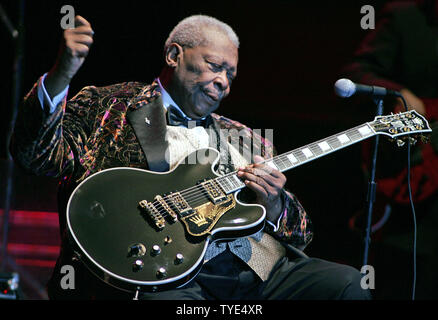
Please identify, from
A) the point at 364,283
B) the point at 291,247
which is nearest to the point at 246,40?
the point at 291,247

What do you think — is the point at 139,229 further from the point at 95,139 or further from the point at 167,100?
the point at 167,100

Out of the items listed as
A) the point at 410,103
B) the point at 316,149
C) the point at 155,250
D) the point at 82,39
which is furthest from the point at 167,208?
the point at 410,103

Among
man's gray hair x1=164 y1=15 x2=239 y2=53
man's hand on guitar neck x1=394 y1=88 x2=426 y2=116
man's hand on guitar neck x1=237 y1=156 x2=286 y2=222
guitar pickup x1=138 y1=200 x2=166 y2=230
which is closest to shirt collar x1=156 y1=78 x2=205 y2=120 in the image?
man's gray hair x1=164 y1=15 x2=239 y2=53

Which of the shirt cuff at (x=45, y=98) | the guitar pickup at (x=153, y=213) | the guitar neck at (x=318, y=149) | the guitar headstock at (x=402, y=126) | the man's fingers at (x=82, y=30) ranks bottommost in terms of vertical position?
the guitar pickup at (x=153, y=213)

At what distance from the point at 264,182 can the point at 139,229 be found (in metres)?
0.68

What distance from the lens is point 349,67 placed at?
307 centimetres

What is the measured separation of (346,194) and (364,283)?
164cm

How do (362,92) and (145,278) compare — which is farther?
(362,92)

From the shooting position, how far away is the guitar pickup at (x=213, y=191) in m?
2.29

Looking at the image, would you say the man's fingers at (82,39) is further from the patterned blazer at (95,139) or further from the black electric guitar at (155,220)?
the black electric guitar at (155,220)

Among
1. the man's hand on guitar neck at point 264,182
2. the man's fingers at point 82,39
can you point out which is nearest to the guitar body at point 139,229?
the man's hand on guitar neck at point 264,182

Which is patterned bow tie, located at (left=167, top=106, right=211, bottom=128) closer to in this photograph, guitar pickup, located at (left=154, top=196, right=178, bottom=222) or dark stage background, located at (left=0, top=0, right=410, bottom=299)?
guitar pickup, located at (left=154, top=196, right=178, bottom=222)

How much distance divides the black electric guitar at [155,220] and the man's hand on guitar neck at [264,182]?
0.17 ft

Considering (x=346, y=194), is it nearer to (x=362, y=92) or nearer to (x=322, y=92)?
(x=322, y=92)
